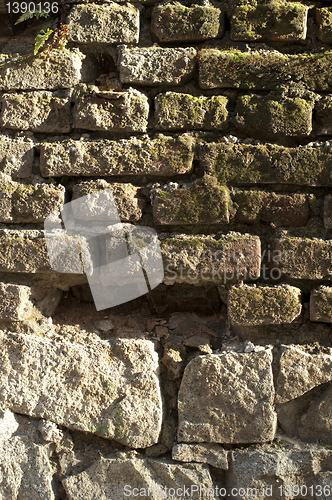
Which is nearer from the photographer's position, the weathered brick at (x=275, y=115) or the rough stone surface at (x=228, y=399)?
the rough stone surface at (x=228, y=399)

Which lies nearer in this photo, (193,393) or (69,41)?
(193,393)

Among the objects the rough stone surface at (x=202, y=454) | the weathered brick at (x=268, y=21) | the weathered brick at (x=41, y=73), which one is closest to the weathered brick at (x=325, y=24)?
the weathered brick at (x=268, y=21)

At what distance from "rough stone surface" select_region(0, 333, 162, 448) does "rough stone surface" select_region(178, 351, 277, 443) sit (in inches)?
4.2

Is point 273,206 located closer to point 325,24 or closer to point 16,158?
point 325,24

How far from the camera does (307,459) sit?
1.23 m

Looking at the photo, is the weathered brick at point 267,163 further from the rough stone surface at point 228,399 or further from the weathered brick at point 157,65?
the rough stone surface at point 228,399

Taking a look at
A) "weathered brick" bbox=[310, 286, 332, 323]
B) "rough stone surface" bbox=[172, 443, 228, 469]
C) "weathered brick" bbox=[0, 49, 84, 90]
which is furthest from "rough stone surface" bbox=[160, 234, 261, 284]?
"weathered brick" bbox=[0, 49, 84, 90]

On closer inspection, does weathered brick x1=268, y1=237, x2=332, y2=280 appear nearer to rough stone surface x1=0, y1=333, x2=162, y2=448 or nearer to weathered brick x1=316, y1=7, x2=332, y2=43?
rough stone surface x1=0, y1=333, x2=162, y2=448

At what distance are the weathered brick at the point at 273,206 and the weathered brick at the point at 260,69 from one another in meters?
0.40

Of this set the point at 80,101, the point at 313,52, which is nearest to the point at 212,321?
the point at 80,101

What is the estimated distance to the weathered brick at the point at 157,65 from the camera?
1395mm

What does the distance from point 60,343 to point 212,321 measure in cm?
56

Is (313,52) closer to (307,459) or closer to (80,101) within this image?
(80,101)

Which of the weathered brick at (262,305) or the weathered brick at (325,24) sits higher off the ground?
the weathered brick at (325,24)
